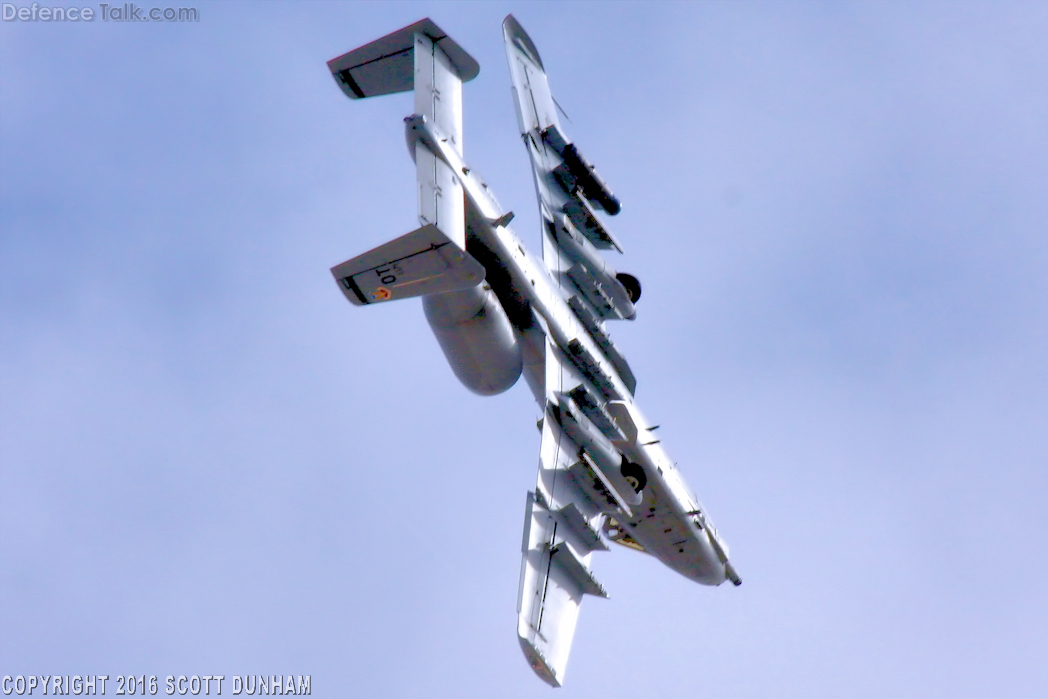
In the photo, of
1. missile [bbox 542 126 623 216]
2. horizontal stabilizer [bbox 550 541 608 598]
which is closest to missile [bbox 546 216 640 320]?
missile [bbox 542 126 623 216]

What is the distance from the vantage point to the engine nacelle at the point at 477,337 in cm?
2652

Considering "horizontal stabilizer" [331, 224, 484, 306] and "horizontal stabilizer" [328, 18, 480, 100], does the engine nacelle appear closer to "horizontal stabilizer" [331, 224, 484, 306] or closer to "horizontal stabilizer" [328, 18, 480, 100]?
"horizontal stabilizer" [331, 224, 484, 306]

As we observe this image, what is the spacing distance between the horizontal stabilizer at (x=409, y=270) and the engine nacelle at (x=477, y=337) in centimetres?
186

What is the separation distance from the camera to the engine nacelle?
26516 millimetres

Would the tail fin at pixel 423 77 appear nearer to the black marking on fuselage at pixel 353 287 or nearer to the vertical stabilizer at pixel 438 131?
the vertical stabilizer at pixel 438 131

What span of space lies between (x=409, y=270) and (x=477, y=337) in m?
3.88

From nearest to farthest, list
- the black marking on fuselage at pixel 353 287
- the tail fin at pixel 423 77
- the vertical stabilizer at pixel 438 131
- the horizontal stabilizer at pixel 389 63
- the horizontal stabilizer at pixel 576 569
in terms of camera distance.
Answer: the black marking on fuselage at pixel 353 287, the vertical stabilizer at pixel 438 131, the tail fin at pixel 423 77, the horizontal stabilizer at pixel 576 569, the horizontal stabilizer at pixel 389 63

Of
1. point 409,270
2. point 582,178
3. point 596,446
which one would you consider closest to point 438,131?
point 409,270

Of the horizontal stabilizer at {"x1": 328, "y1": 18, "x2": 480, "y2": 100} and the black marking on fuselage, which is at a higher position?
the horizontal stabilizer at {"x1": 328, "y1": 18, "x2": 480, "y2": 100}

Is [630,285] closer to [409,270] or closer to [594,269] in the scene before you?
[594,269]

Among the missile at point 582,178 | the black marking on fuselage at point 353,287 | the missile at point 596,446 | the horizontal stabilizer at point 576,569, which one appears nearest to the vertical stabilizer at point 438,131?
the black marking on fuselage at point 353,287

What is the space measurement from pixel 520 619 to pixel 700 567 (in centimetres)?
933

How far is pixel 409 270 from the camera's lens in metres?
23.6

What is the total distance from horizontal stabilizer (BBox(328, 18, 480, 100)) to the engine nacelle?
638 centimetres
